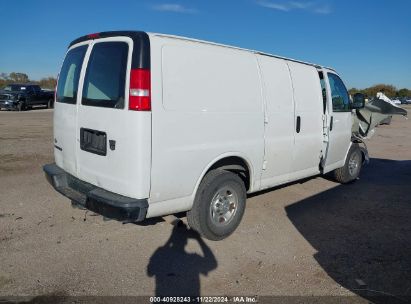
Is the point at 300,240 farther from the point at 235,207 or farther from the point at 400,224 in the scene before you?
the point at 400,224

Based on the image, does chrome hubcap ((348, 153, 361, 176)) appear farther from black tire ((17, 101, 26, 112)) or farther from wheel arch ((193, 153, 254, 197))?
black tire ((17, 101, 26, 112))

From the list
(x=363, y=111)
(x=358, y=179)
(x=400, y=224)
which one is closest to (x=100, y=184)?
(x=400, y=224)

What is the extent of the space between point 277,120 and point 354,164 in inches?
134

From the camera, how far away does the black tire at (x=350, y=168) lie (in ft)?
23.7

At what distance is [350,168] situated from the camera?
7.39 meters

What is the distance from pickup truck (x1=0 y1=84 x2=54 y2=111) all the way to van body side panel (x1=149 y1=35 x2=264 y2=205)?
24.2m

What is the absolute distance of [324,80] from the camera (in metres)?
6.17

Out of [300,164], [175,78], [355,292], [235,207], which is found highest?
[175,78]

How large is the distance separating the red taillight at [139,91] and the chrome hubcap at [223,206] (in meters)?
1.45

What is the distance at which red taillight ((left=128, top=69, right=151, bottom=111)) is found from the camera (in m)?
3.39

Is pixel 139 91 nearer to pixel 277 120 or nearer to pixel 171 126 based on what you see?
pixel 171 126

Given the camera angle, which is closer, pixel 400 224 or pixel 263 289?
pixel 263 289

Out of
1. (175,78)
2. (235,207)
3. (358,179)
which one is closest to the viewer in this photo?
(175,78)

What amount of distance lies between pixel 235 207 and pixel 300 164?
1.58 metres
